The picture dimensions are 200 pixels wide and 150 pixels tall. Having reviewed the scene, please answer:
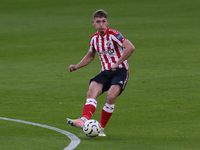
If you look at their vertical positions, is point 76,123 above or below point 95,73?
above

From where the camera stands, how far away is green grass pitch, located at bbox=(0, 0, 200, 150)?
920cm

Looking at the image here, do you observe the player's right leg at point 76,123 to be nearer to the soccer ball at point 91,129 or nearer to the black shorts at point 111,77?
the soccer ball at point 91,129

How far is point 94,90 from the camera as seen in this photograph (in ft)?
30.7

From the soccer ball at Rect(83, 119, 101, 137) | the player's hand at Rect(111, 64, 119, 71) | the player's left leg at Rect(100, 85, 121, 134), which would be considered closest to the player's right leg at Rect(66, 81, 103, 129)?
the soccer ball at Rect(83, 119, 101, 137)

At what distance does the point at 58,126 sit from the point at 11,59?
45.3 feet

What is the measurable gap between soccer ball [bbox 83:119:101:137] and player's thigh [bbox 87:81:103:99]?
56cm

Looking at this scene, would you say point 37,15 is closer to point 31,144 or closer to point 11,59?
point 11,59

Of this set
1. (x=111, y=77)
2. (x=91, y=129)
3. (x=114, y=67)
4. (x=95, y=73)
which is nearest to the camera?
(x=91, y=129)

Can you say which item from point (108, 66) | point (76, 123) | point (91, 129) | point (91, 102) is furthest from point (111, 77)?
point (76, 123)

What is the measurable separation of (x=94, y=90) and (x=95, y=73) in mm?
9959

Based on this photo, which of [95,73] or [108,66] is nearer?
[108,66]

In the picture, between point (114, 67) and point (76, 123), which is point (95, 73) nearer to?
point (114, 67)

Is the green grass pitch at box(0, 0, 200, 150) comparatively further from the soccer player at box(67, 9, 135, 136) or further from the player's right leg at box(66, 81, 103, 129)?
the soccer player at box(67, 9, 135, 136)

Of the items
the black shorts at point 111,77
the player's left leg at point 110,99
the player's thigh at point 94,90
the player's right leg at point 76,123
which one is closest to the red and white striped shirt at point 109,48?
the black shorts at point 111,77
